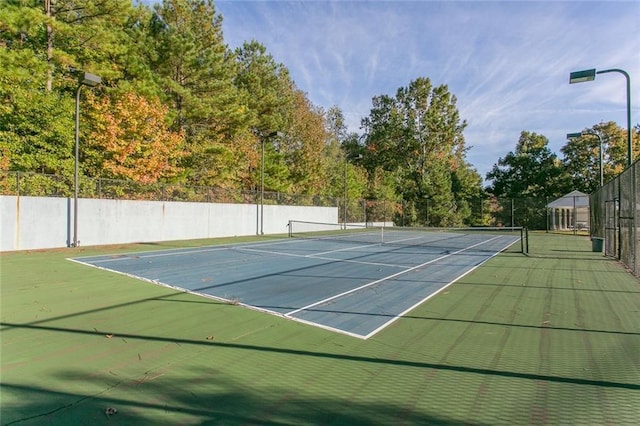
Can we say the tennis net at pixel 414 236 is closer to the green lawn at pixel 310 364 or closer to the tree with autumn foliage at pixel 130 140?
the tree with autumn foliage at pixel 130 140

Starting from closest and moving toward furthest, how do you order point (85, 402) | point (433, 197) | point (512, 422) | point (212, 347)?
point (512, 422), point (85, 402), point (212, 347), point (433, 197)

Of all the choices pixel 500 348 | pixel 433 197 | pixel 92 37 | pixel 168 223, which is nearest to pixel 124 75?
pixel 92 37

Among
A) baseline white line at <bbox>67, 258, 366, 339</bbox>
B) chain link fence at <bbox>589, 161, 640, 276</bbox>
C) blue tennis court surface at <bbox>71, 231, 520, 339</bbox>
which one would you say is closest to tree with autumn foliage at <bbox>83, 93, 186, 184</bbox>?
blue tennis court surface at <bbox>71, 231, 520, 339</bbox>

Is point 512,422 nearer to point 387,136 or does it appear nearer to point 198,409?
point 198,409

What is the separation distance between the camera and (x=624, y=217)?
10.6 m

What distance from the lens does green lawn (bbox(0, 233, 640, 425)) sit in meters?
2.96

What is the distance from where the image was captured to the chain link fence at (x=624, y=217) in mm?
9133

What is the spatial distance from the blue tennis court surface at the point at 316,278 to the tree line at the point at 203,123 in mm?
8945

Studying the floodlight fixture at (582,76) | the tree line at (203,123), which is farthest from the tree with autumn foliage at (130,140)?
the floodlight fixture at (582,76)

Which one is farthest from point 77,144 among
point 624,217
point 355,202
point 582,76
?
point 355,202

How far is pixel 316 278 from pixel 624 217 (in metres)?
8.81

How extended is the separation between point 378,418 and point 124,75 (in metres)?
23.8

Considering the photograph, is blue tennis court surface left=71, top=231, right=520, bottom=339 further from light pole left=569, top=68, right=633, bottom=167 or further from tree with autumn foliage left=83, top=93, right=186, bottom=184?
tree with autumn foliage left=83, top=93, right=186, bottom=184

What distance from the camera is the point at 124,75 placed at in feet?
70.7
